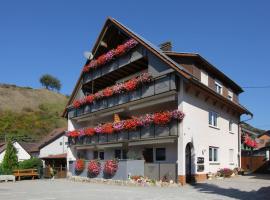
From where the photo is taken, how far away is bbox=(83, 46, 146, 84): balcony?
28.9 metres

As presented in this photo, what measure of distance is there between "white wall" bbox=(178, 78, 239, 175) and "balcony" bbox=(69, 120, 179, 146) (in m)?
0.69

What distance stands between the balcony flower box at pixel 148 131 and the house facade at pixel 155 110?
68 mm

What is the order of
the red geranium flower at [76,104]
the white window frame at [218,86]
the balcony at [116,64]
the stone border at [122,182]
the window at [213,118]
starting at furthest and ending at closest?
1. the red geranium flower at [76,104]
2. the white window frame at [218,86]
3. the window at [213,118]
4. the balcony at [116,64]
5. the stone border at [122,182]

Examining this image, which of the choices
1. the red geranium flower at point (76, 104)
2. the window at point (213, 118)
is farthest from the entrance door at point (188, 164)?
the red geranium flower at point (76, 104)

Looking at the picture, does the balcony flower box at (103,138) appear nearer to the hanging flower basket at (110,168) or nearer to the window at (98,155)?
the window at (98,155)

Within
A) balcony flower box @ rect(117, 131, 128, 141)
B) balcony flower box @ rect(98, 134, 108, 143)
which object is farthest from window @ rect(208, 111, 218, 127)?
balcony flower box @ rect(98, 134, 108, 143)

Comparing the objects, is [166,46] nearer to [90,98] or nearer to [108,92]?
[108,92]

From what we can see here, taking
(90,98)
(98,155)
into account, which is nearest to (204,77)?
(90,98)

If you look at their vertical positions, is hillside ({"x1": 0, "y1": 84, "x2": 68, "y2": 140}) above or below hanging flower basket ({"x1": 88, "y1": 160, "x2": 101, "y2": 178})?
above

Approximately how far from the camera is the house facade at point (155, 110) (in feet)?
82.5

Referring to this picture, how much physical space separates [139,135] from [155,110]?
2721 mm

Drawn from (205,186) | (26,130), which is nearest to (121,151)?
(205,186)

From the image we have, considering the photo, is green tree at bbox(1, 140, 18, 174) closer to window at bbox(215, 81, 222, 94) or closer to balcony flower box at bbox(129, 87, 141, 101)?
balcony flower box at bbox(129, 87, 141, 101)

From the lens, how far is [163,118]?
25.0 m
